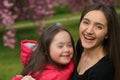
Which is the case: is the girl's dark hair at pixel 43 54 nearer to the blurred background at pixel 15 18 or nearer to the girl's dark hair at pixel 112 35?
the girl's dark hair at pixel 112 35

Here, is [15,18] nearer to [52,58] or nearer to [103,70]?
[52,58]

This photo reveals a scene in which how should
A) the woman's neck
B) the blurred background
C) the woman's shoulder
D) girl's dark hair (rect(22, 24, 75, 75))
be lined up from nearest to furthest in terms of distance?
the woman's shoulder, the woman's neck, girl's dark hair (rect(22, 24, 75, 75)), the blurred background

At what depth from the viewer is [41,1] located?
40.5 feet

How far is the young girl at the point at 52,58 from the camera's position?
12.4 ft

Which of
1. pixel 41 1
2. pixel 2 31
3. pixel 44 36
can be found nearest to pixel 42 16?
pixel 41 1

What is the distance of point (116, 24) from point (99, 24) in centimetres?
15

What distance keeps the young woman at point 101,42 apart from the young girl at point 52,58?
138 mm

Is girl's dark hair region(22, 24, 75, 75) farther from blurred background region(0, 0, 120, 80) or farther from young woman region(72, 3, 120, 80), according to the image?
blurred background region(0, 0, 120, 80)

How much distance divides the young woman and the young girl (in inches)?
5.4

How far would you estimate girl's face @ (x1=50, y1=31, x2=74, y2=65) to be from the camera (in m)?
3.80

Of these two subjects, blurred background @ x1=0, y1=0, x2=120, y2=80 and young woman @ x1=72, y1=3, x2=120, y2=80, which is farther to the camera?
blurred background @ x1=0, y1=0, x2=120, y2=80

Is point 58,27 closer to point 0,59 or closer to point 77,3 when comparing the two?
point 0,59

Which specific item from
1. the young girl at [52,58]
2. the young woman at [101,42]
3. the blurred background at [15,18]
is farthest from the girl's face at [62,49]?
the blurred background at [15,18]

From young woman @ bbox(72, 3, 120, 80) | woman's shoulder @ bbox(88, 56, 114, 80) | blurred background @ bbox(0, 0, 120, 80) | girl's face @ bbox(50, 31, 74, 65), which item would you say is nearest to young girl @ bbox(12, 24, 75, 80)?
girl's face @ bbox(50, 31, 74, 65)
